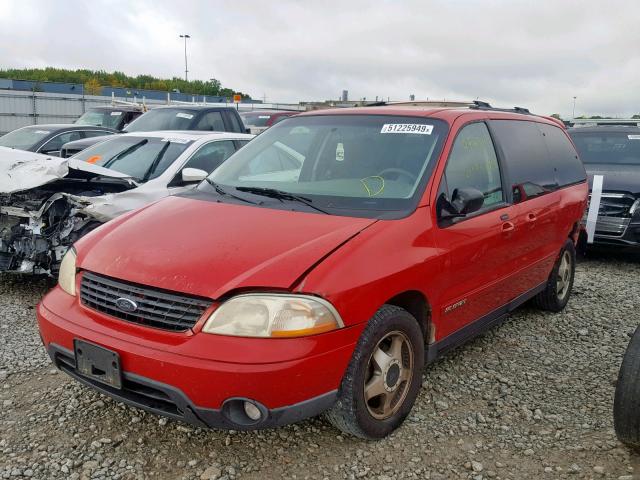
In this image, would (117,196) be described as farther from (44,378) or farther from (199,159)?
(44,378)

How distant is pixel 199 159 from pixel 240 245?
3.74 m

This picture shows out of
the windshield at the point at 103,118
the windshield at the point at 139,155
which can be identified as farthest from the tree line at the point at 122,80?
the windshield at the point at 139,155

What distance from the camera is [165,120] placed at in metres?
9.51

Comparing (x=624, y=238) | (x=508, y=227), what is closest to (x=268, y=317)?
(x=508, y=227)

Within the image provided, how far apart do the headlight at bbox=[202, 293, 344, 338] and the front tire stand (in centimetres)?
35

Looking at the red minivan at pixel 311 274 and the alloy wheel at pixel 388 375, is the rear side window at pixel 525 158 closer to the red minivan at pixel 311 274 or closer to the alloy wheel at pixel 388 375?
the red minivan at pixel 311 274

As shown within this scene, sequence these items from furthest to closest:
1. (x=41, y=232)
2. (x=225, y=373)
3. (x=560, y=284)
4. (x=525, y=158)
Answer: (x=560, y=284) → (x=41, y=232) → (x=525, y=158) → (x=225, y=373)

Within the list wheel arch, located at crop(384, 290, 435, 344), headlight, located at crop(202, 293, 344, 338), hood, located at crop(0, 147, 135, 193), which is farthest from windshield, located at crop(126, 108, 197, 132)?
headlight, located at crop(202, 293, 344, 338)

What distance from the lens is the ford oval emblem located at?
271cm

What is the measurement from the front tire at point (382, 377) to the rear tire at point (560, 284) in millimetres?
2400

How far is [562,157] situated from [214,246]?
358 centimetres

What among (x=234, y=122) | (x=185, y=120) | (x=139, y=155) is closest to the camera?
(x=139, y=155)

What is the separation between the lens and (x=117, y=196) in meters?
5.26

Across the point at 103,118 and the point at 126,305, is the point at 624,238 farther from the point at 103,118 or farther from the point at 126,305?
the point at 103,118
